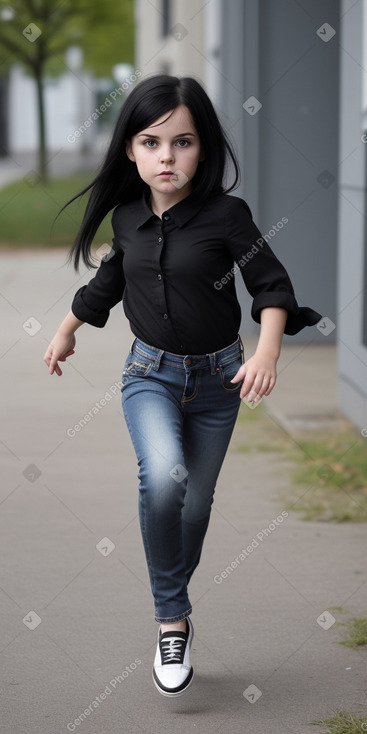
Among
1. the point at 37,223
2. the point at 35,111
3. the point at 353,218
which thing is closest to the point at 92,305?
the point at 353,218

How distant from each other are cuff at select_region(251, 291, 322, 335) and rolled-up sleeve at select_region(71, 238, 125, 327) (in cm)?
50

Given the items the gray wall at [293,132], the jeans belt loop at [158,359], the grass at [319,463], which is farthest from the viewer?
the gray wall at [293,132]

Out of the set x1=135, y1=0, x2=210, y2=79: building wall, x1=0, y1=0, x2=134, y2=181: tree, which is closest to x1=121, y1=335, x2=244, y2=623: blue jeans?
x1=135, y1=0, x2=210, y2=79: building wall

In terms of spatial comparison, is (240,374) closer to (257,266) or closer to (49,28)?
(257,266)

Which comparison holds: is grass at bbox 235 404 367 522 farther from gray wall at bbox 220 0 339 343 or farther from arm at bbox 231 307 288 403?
gray wall at bbox 220 0 339 343

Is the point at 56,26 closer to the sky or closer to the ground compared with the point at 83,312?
closer to the sky

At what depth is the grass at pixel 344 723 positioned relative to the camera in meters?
3.14

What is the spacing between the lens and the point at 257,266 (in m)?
3.31

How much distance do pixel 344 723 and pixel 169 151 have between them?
5.20 ft

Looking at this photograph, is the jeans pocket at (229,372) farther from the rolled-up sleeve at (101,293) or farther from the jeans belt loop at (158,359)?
the rolled-up sleeve at (101,293)

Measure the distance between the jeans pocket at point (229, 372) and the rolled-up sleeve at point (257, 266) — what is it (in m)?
0.16

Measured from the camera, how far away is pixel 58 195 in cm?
3077

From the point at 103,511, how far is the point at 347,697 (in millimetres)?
2205

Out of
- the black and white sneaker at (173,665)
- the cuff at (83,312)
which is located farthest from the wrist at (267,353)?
the black and white sneaker at (173,665)
